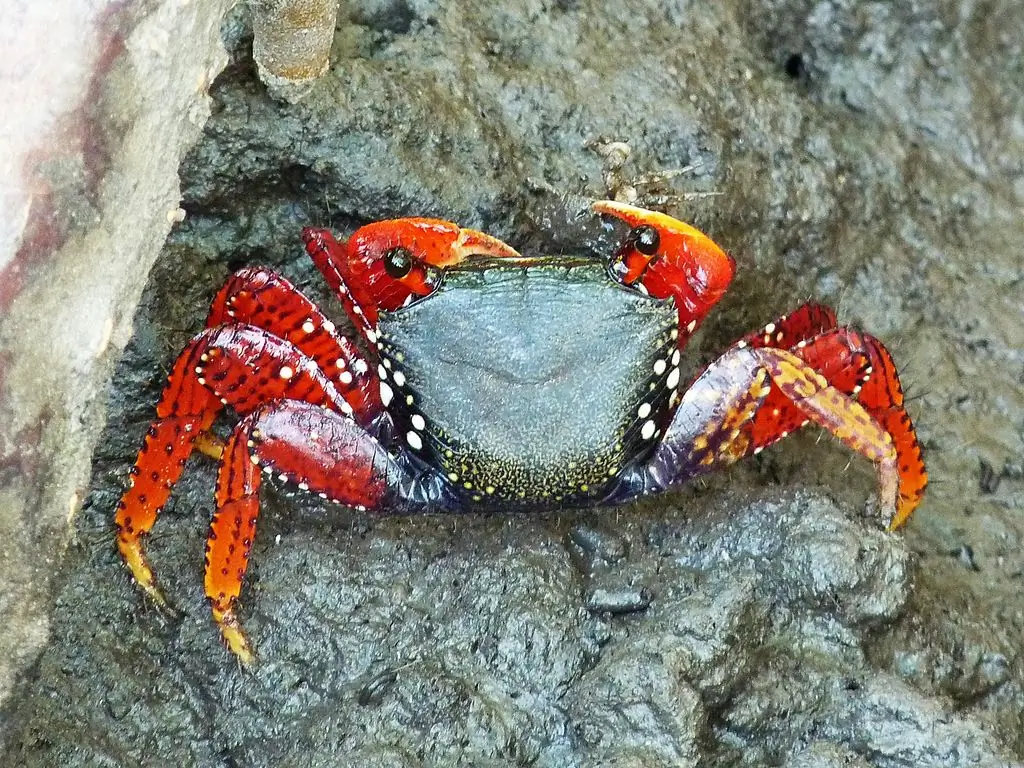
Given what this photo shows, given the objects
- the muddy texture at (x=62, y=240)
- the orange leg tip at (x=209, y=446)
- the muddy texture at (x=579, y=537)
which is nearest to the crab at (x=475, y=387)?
the orange leg tip at (x=209, y=446)

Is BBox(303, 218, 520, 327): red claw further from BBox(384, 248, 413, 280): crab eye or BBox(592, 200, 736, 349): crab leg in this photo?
BBox(592, 200, 736, 349): crab leg

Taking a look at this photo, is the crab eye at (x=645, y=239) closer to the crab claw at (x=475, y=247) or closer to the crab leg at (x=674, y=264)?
the crab leg at (x=674, y=264)

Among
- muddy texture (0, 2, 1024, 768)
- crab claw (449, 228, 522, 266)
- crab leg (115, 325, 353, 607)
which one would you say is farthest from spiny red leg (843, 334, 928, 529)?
crab leg (115, 325, 353, 607)

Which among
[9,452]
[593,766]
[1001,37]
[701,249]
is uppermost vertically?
[1001,37]

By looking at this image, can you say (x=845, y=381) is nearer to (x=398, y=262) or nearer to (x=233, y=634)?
(x=398, y=262)

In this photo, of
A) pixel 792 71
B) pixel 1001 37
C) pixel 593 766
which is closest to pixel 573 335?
pixel 593 766

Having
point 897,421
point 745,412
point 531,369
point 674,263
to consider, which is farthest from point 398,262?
point 897,421

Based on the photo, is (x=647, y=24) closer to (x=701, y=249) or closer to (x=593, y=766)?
(x=701, y=249)

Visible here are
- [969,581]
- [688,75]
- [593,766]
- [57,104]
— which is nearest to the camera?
[57,104]
